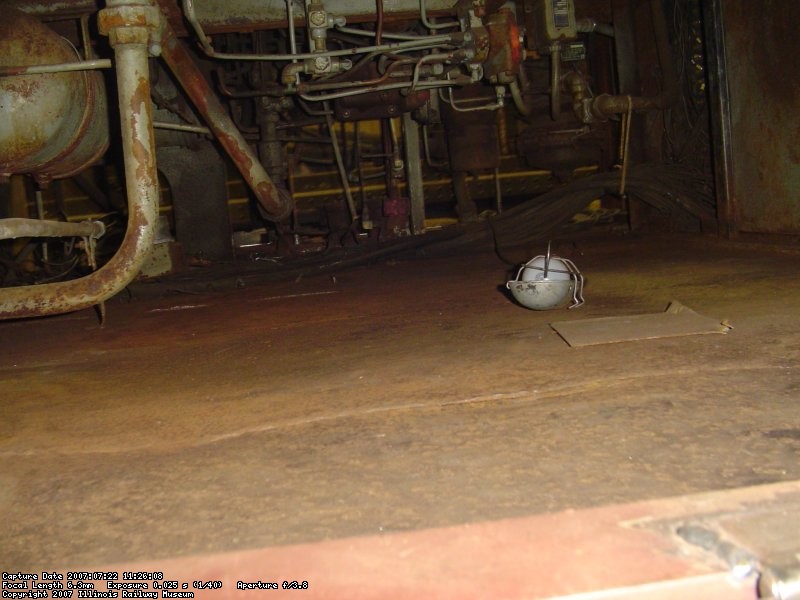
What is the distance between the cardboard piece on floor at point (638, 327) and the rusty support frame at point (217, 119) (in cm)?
217

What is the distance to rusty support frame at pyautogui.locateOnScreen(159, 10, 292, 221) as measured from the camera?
3.56 meters

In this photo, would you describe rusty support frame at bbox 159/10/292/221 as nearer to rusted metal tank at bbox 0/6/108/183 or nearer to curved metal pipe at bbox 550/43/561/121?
rusted metal tank at bbox 0/6/108/183

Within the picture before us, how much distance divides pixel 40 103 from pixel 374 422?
239cm

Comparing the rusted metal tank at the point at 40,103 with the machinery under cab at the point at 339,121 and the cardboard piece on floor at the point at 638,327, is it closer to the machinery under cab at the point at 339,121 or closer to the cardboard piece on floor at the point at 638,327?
the machinery under cab at the point at 339,121

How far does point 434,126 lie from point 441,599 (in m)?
5.15

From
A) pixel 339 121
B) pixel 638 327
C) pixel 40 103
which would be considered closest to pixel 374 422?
pixel 638 327

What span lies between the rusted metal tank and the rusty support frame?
1.35 ft

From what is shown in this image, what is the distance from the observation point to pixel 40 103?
10.6ft

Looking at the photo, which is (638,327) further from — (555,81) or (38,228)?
(555,81)

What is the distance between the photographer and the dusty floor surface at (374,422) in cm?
127

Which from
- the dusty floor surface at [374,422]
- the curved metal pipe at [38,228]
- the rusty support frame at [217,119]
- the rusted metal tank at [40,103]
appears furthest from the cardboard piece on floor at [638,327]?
the rusted metal tank at [40,103]

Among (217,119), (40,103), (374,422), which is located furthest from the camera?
(217,119)

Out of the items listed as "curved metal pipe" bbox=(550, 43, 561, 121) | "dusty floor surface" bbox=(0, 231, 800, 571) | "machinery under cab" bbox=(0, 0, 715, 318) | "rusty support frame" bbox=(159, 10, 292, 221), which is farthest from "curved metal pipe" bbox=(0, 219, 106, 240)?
"curved metal pipe" bbox=(550, 43, 561, 121)

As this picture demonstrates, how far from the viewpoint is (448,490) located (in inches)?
51.7
